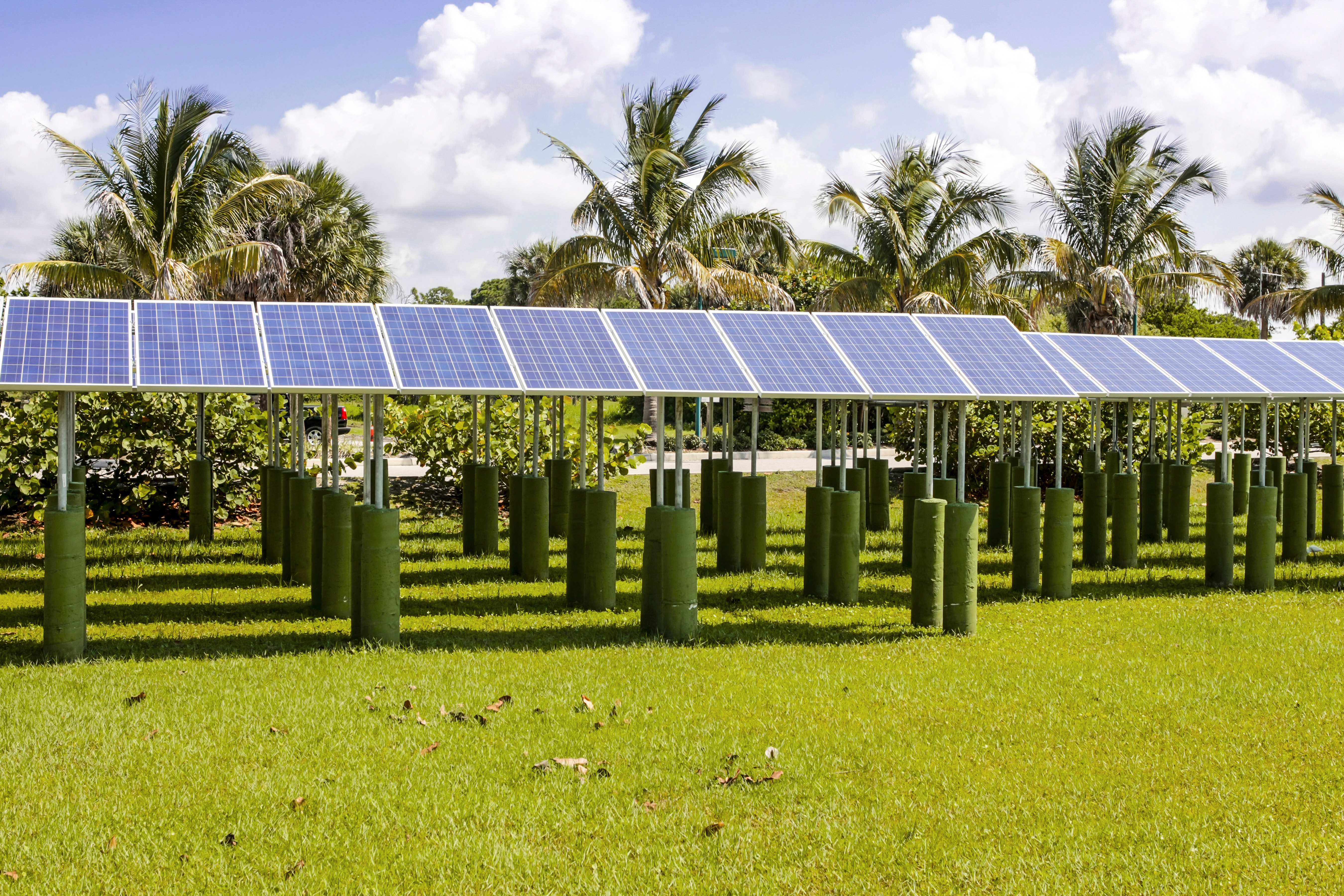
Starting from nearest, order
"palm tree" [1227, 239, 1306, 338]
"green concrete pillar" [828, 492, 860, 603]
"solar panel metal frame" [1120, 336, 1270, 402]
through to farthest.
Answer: "green concrete pillar" [828, 492, 860, 603] → "solar panel metal frame" [1120, 336, 1270, 402] → "palm tree" [1227, 239, 1306, 338]

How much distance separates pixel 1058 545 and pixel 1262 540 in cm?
256

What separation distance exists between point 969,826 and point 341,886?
309cm

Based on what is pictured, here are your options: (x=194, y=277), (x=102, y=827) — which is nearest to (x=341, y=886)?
(x=102, y=827)

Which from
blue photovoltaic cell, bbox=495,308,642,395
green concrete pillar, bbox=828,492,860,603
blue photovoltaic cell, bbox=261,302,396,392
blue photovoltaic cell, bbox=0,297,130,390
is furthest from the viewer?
green concrete pillar, bbox=828,492,860,603

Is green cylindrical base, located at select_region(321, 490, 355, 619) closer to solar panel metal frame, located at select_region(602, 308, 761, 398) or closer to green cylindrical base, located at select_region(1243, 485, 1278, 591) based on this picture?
solar panel metal frame, located at select_region(602, 308, 761, 398)

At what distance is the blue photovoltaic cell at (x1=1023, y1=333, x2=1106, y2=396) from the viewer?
13.1 metres

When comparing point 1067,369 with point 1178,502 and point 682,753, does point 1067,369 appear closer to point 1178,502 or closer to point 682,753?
point 1178,502

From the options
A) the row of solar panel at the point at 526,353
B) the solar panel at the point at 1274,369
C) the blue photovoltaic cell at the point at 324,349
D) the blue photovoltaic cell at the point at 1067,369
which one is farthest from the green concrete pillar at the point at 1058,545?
the blue photovoltaic cell at the point at 324,349

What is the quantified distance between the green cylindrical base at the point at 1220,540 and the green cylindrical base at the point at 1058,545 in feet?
6.69

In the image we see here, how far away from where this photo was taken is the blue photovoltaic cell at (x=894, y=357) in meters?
11.1

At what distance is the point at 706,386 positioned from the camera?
10.5 m

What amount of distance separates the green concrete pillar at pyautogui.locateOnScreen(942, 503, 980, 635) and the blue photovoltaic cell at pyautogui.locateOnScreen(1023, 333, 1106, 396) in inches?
100

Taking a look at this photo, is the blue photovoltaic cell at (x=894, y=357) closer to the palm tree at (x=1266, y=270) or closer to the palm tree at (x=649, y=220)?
the palm tree at (x=649, y=220)

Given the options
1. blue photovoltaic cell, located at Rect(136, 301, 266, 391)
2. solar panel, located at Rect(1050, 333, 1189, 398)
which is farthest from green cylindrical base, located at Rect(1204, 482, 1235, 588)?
blue photovoltaic cell, located at Rect(136, 301, 266, 391)
